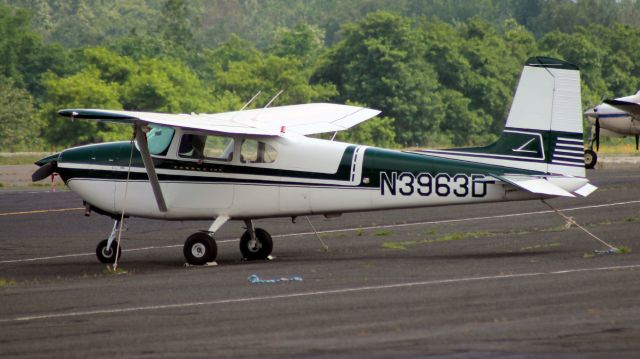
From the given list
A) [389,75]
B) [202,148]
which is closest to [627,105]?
[202,148]

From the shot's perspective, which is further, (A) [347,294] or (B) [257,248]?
(B) [257,248]

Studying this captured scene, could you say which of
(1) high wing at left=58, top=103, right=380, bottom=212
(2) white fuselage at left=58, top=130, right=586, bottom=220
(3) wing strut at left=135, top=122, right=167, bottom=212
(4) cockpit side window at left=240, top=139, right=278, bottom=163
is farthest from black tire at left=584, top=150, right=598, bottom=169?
(3) wing strut at left=135, top=122, right=167, bottom=212

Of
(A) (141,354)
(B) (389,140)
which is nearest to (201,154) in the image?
(A) (141,354)

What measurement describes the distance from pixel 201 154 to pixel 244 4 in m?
162

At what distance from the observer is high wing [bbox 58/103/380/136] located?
14.7 m

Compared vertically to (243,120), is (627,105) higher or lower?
lower

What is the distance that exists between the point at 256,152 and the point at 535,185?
374 cm

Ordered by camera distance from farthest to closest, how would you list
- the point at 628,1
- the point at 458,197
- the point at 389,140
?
the point at 628,1 → the point at 389,140 → the point at 458,197

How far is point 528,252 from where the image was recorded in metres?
16.4

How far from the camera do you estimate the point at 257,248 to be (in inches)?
670

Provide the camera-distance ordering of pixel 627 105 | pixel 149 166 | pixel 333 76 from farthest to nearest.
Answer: pixel 333 76, pixel 627 105, pixel 149 166

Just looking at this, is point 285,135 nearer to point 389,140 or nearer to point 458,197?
point 458,197

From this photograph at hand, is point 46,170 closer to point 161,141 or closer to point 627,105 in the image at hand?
→ point 161,141

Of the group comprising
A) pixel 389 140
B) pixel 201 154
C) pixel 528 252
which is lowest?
pixel 389 140
